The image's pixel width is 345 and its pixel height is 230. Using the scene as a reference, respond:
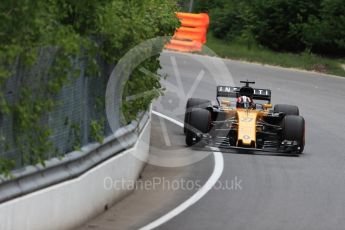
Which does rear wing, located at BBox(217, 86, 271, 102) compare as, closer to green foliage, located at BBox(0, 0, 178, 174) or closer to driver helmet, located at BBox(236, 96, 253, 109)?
driver helmet, located at BBox(236, 96, 253, 109)

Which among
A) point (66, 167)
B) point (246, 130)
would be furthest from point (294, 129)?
point (66, 167)

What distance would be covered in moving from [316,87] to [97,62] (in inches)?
644

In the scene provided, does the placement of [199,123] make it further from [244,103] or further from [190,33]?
[190,33]

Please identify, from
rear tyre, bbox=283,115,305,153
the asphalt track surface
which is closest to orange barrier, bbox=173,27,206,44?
the asphalt track surface

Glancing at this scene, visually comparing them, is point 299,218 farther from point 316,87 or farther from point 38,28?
point 316,87

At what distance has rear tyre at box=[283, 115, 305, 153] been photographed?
18.2 metres

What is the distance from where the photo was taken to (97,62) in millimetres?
13258

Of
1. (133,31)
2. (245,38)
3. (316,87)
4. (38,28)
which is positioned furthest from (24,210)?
(245,38)

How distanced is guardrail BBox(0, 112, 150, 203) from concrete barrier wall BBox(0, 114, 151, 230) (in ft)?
0.22

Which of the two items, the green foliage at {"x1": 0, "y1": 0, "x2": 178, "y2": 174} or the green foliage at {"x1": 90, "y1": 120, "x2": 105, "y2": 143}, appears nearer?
the green foliage at {"x1": 0, "y1": 0, "x2": 178, "y2": 174}

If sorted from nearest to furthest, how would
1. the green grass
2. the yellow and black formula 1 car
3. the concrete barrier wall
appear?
the concrete barrier wall < the yellow and black formula 1 car < the green grass

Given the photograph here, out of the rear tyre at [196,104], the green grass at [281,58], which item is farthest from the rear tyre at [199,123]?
the green grass at [281,58]

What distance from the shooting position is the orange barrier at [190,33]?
3447 centimetres

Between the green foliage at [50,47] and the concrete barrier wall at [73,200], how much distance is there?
1.33 ft
